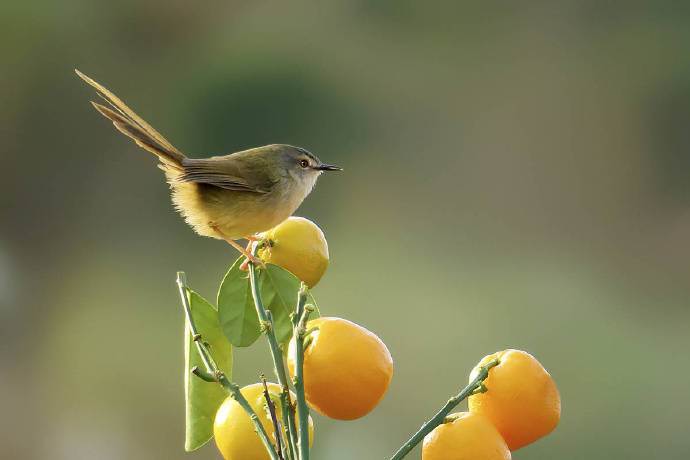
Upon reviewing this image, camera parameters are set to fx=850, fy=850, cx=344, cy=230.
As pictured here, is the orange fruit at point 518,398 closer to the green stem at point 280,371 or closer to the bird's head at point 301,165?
the green stem at point 280,371

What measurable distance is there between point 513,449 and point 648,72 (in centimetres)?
490

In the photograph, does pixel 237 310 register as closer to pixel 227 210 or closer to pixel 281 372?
pixel 281 372

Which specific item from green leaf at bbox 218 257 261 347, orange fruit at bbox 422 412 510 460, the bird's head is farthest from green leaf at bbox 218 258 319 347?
the bird's head

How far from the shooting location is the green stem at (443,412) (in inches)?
13.4

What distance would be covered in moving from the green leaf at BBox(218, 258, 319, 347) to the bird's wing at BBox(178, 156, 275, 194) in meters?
0.17

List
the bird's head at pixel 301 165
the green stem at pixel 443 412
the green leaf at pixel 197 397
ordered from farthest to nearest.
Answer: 1. the bird's head at pixel 301 165
2. the green leaf at pixel 197 397
3. the green stem at pixel 443 412

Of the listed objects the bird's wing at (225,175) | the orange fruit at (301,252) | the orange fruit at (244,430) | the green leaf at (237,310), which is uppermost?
the bird's wing at (225,175)

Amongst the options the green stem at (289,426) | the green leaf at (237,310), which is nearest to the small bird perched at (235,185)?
the green leaf at (237,310)

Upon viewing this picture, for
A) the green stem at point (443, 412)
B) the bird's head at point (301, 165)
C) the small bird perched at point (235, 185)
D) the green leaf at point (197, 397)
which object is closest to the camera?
the green stem at point (443, 412)

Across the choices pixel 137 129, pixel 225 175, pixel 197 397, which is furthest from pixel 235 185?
pixel 197 397

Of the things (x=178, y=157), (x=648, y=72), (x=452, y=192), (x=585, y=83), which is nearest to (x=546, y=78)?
(x=585, y=83)

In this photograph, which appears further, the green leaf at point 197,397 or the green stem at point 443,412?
the green leaf at point 197,397

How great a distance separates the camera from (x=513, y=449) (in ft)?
1.36

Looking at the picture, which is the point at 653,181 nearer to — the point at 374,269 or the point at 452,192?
the point at 452,192
